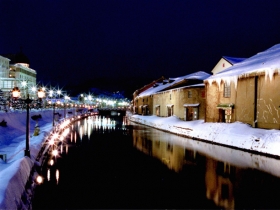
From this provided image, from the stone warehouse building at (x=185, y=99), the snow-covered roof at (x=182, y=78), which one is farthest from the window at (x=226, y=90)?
Answer: the snow-covered roof at (x=182, y=78)

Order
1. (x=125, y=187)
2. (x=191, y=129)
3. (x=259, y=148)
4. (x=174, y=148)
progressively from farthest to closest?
(x=191, y=129) → (x=174, y=148) → (x=259, y=148) → (x=125, y=187)

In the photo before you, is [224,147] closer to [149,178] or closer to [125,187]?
[149,178]

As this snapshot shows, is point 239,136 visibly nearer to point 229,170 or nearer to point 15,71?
point 229,170

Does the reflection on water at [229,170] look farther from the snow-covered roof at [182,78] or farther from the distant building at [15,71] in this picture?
the distant building at [15,71]

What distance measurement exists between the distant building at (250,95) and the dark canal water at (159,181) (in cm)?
515

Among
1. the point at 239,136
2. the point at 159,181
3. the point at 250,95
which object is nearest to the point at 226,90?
the point at 250,95

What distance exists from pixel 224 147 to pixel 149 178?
404 inches

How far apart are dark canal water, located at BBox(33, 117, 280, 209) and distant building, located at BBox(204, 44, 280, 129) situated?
16.9 feet

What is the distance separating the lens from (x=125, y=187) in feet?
31.9

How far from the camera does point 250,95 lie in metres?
21.9

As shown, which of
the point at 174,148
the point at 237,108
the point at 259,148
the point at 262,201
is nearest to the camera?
the point at 262,201

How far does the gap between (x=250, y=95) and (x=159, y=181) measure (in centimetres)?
1480

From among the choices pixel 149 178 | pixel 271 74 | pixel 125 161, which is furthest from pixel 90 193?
pixel 271 74

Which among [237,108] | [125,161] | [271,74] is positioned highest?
[271,74]
